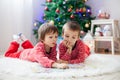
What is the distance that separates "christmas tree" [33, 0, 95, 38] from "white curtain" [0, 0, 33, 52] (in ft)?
0.60

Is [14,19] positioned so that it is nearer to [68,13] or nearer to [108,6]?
[68,13]

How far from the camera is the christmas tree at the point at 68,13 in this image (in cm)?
344

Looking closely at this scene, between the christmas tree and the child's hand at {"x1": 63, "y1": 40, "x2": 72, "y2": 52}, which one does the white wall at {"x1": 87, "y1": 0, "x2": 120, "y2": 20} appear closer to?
the christmas tree

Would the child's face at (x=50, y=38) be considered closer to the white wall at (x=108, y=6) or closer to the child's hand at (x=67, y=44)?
the child's hand at (x=67, y=44)

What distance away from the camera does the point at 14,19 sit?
3.28m

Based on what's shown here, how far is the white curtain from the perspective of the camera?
3.09 meters

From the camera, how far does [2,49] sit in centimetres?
310

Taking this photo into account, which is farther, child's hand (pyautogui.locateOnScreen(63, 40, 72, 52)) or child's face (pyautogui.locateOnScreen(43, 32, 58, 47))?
child's hand (pyautogui.locateOnScreen(63, 40, 72, 52))

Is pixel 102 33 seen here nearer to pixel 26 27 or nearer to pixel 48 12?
pixel 48 12

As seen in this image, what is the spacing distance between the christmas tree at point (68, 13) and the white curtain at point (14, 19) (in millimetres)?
182

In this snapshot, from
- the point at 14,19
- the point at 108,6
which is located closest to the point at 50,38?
the point at 14,19

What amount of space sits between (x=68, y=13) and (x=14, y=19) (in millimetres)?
812

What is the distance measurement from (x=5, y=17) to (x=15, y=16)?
0.21 meters

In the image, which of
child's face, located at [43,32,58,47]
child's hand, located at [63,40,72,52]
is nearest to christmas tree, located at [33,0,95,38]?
child's hand, located at [63,40,72,52]
